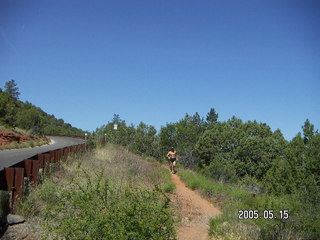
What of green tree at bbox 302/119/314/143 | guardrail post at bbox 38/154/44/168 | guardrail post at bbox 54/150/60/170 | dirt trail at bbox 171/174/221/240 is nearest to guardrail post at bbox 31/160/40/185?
guardrail post at bbox 38/154/44/168

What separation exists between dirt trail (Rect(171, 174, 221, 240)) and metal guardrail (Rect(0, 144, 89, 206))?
340cm

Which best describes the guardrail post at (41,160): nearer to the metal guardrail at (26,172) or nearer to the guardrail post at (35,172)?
the metal guardrail at (26,172)

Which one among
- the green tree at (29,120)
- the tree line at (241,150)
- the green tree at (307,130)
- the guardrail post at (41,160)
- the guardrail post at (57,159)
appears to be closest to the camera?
the guardrail post at (41,160)

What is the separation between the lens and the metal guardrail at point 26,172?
6227mm

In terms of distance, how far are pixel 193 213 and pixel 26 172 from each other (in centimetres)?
522

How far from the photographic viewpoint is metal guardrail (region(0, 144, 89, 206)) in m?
6.23

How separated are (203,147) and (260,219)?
39224 mm

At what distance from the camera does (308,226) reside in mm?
7098

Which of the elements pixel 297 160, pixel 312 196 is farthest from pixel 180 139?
pixel 312 196

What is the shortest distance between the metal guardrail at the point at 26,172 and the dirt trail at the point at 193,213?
11.2 ft

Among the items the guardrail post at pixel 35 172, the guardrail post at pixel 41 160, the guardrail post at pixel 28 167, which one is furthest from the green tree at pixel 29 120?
the guardrail post at pixel 28 167

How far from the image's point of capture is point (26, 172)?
7.35 m

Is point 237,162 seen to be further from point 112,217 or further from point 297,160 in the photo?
point 112,217

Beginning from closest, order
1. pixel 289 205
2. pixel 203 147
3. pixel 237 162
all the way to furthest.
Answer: pixel 289 205, pixel 237 162, pixel 203 147
